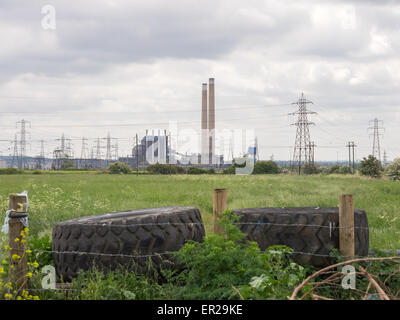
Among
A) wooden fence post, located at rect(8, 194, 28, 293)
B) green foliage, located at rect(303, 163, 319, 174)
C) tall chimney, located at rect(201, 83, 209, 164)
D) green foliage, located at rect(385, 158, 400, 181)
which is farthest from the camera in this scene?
tall chimney, located at rect(201, 83, 209, 164)

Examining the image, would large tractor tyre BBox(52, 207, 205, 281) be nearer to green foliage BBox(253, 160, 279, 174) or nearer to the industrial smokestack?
green foliage BBox(253, 160, 279, 174)

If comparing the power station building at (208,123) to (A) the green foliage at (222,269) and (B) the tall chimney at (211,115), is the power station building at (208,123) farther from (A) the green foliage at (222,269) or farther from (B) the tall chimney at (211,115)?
(A) the green foliage at (222,269)

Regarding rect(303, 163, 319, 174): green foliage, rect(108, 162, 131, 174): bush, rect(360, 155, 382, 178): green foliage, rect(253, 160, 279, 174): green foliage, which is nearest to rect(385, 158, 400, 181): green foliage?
rect(360, 155, 382, 178): green foliage

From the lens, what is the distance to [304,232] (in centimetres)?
707

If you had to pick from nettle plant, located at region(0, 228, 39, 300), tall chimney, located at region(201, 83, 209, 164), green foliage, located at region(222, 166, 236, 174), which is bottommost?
nettle plant, located at region(0, 228, 39, 300)

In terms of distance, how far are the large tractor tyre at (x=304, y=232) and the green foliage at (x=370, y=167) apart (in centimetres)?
4074

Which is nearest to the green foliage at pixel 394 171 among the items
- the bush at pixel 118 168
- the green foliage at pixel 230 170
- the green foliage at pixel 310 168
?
the green foliage at pixel 310 168

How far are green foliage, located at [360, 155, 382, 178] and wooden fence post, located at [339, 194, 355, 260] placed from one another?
135ft

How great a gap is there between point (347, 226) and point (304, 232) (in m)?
0.65

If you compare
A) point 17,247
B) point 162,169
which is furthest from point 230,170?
point 17,247

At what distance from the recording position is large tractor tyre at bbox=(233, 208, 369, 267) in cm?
696

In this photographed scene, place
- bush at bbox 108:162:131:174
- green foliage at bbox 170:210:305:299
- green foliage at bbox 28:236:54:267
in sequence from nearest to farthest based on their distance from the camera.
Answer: green foliage at bbox 170:210:305:299
green foliage at bbox 28:236:54:267
bush at bbox 108:162:131:174

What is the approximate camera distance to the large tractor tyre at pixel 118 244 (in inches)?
263
